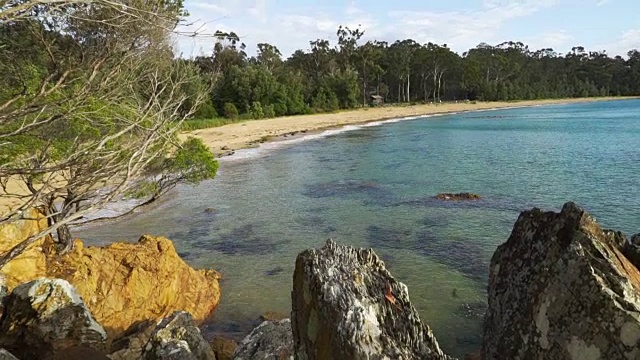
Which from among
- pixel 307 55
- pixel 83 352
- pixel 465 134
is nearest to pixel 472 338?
pixel 83 352

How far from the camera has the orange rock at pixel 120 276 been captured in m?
8.77

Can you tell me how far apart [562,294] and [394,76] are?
10213 centimetres

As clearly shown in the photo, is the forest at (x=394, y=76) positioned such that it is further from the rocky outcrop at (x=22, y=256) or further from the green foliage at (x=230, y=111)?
the rocky outcrop at (x=22, y=256)

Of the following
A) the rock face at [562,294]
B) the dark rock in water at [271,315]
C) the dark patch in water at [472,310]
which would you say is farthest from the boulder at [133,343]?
the dark patch in water at [472,310]

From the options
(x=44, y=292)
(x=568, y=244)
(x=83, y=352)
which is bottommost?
(x=83, y=352)

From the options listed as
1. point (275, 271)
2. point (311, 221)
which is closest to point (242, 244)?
point (275, 271)

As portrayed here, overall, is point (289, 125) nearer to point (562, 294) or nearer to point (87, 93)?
point (87, 93)

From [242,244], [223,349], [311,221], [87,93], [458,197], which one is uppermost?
[87,93]

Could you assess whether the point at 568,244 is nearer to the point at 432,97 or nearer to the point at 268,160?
the point at 268,160

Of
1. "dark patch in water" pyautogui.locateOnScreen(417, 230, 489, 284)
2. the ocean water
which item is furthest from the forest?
"dark patch in water" pyautogui.locateOnScreen(417, 230, 489, 284)

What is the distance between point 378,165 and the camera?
3291 centimetres

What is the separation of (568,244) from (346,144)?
4159cm

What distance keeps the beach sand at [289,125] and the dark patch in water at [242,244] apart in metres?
7.06

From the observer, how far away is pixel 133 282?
9672 mm
